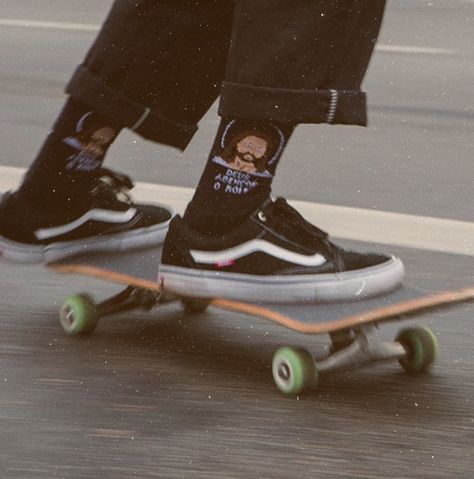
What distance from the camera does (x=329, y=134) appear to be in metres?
6.12

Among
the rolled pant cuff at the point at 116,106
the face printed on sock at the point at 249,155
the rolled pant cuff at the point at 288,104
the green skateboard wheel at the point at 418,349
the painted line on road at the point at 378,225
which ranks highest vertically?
the rolled pant cuff at the point at 288,104

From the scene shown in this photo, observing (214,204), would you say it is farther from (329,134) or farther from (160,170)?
(329,134)

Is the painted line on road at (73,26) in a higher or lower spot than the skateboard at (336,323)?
lower

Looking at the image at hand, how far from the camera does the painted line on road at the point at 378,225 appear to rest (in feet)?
14.2

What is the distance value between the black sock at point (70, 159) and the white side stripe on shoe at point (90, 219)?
3 centimetres

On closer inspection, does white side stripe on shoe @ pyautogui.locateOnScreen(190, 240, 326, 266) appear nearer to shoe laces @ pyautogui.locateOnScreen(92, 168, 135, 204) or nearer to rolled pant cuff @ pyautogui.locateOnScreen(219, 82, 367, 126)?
rolled pant cuff @ pyautogui.locateOnScreen(219, 82, 367, 126)

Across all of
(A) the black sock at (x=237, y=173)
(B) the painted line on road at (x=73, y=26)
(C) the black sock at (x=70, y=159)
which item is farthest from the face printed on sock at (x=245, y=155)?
(B) the painted line on road at (x=73, y=26)

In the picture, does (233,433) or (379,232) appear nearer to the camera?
(233,433)

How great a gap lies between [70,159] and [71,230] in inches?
6.2

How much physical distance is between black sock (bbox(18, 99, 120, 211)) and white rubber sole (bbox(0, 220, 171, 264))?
0.09 meters

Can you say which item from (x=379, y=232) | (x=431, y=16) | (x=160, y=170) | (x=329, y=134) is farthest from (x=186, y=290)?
(x=431, y=16)

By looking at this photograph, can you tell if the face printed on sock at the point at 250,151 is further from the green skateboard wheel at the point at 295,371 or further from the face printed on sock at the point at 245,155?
the green skateboard wheel at the point at 295,371

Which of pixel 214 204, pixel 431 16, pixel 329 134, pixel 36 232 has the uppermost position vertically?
pixel 214 204

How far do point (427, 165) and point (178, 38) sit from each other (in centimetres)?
219
